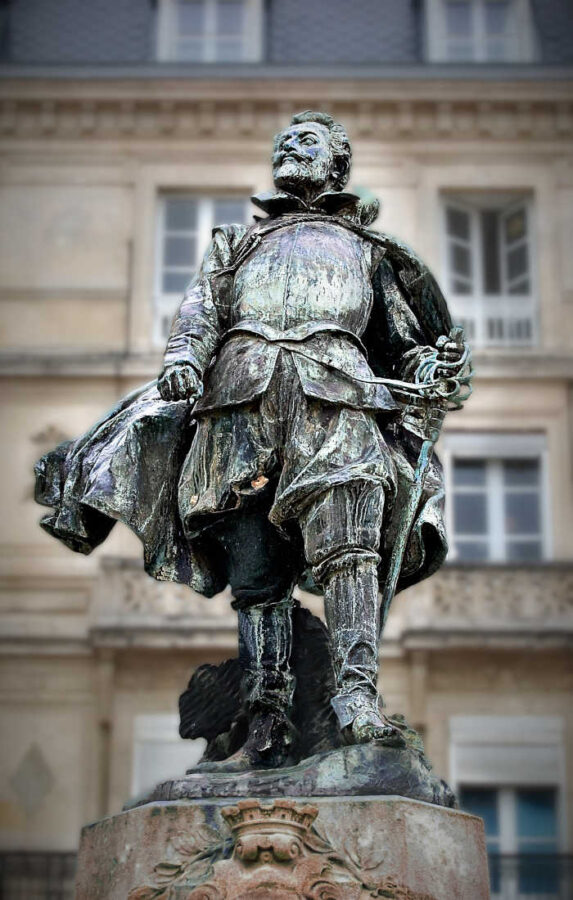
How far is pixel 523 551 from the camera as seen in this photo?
21.1m

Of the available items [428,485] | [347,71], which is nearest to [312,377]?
[428,485]

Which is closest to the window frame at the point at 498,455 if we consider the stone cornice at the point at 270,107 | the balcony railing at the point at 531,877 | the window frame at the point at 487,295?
the window frame at the point at 487,295

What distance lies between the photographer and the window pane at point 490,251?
888 inches

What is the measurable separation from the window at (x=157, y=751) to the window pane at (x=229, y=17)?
10.1 meters

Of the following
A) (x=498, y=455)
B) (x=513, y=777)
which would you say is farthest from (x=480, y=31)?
(x=513, y=777)

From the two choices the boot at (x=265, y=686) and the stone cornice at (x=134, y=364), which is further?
the stone cornice at (x=134, y=364)

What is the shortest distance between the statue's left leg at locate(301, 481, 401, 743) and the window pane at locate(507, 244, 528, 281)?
18042mm

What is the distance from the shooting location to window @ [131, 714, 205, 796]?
1973 cm

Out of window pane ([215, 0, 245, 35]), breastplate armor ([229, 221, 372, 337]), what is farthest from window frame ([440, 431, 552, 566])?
breastplate armor ([229, 221, 372, 337])

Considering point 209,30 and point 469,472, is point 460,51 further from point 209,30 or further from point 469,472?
point 469,472

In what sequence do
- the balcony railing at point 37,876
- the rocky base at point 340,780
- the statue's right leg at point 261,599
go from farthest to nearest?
the balcony railing at point 37,876, the statue's right leg at point 261,599, the rocky base at point 340,780

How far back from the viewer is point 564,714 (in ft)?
66.1

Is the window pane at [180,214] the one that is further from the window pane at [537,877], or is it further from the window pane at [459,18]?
the window pane at [537,877]

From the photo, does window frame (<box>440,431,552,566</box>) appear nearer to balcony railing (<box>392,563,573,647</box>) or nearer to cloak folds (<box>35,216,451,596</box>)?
balcony railing (<box>392,563,573,647</box>)
